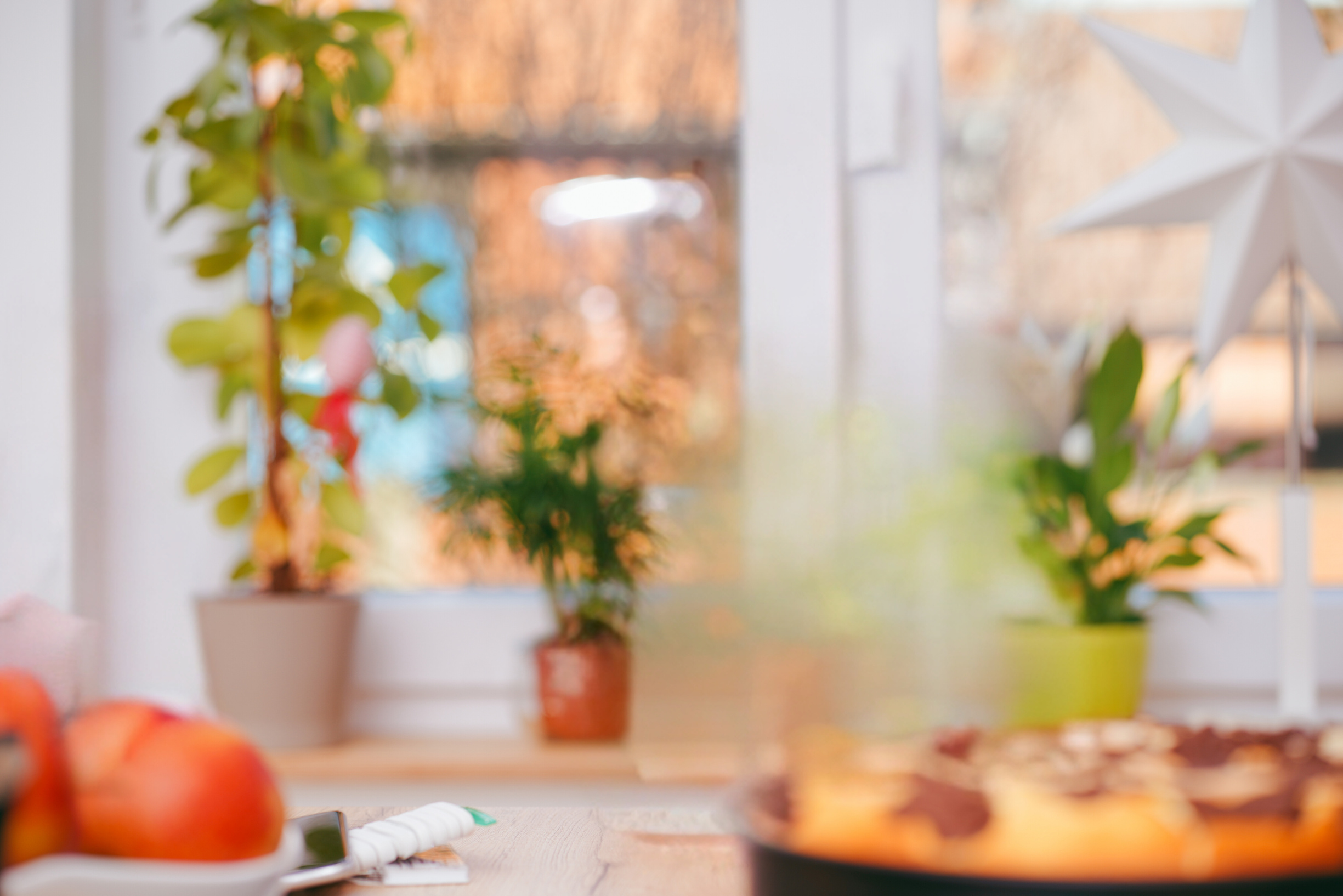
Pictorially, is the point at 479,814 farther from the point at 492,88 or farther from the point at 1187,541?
the point at 492,88

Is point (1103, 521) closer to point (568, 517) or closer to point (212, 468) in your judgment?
point (568, 517)

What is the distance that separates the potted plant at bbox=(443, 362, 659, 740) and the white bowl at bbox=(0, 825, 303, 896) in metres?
0.81

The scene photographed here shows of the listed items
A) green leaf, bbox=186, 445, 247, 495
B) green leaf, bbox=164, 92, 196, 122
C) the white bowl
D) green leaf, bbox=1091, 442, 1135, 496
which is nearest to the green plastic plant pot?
green leaf, bbox=1091, 442, 1135, 496

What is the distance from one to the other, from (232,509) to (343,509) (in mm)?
119

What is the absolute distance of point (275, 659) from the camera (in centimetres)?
112

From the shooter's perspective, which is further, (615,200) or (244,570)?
(615,200)

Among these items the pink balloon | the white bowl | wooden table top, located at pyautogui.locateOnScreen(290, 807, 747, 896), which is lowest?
wooden table top, located at pyautogui.locateOnScreen(290, 807, 747, 896)

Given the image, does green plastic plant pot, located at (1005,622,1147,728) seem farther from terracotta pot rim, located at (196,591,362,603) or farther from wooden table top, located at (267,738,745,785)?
terracotta pot rim, located at (196,591,362,603)

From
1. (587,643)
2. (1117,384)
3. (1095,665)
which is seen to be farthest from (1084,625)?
(587,643)

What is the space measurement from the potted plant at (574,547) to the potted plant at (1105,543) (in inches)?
15.3

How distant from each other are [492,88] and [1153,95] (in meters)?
0.76

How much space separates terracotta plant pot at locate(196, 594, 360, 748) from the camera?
112cm

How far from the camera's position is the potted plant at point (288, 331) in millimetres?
1128

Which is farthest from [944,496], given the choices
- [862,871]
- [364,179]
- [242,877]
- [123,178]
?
[123,178]
